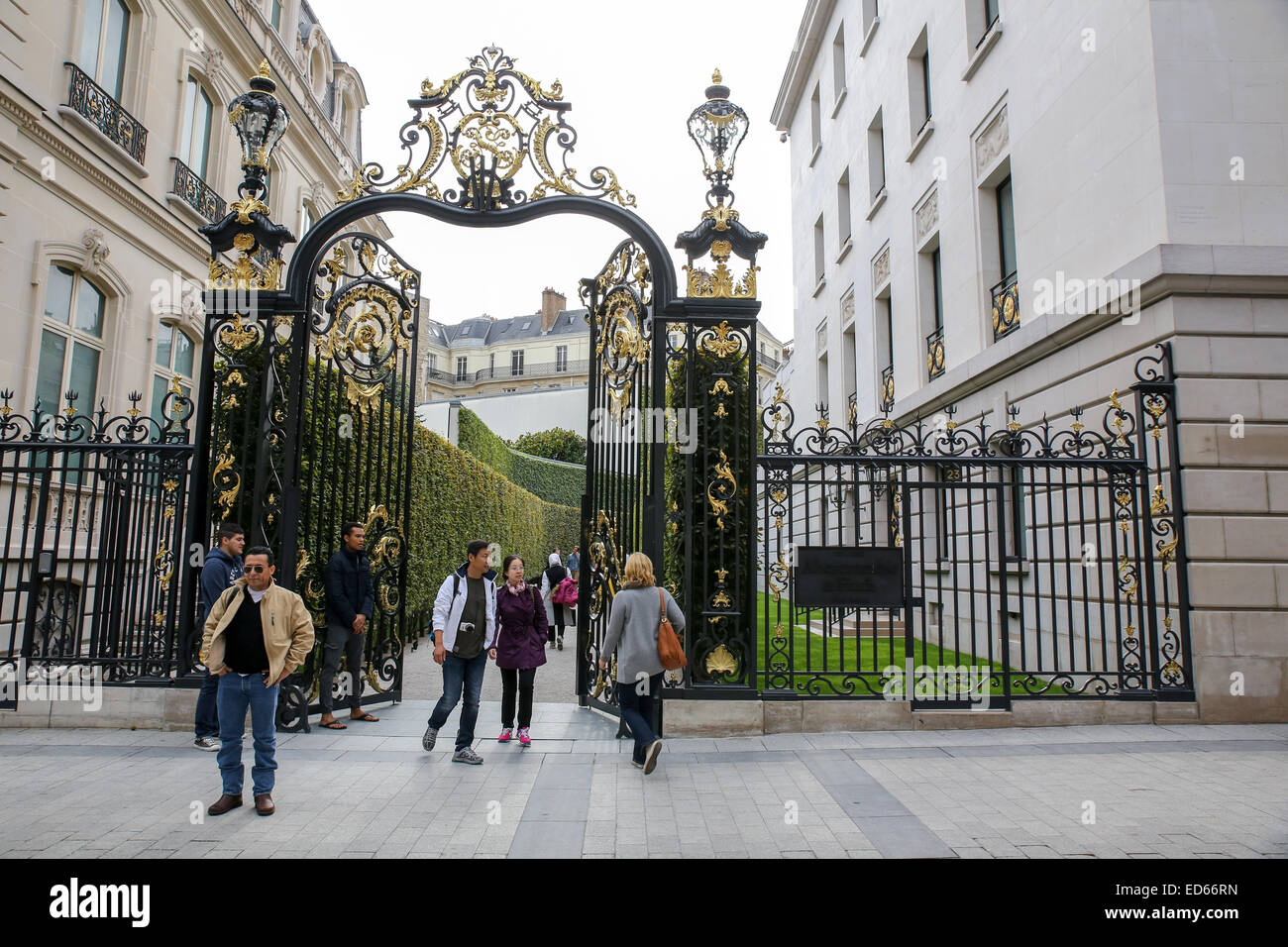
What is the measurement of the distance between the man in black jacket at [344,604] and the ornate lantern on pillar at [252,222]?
2581 millimetres

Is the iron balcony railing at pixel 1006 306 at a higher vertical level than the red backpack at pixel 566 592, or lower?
higher

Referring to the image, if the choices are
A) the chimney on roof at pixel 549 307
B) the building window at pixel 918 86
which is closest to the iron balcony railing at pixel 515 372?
the chimney on roof at pixel 549 307

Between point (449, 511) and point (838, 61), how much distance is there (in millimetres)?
15397

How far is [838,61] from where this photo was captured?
67.6 ft

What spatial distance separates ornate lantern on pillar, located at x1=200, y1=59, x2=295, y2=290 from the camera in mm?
7480

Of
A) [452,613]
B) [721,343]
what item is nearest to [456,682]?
[452,613]

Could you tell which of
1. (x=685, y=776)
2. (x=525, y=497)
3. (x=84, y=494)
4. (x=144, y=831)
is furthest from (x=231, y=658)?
(x=525, y=497)

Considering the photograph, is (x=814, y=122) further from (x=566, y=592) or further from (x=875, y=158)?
(x=566, y=592)

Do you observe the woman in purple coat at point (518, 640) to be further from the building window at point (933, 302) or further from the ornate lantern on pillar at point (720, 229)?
the building window at point (933, 302)

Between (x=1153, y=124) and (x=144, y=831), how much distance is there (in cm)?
1059

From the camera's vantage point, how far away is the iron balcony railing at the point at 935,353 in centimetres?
1365

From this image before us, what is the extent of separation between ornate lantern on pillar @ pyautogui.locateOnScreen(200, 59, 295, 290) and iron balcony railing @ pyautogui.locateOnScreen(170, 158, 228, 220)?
7.03m

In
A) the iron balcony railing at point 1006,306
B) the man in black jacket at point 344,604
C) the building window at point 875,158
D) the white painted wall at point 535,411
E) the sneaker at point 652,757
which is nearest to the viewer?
the sneaker at point 652,757

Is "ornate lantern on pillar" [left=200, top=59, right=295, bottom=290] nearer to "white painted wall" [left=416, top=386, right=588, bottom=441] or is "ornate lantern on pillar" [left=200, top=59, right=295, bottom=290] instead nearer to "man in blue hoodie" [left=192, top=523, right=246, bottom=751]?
"man in blue hoodie" [left=192, top=523, right=246, bottom=751]
